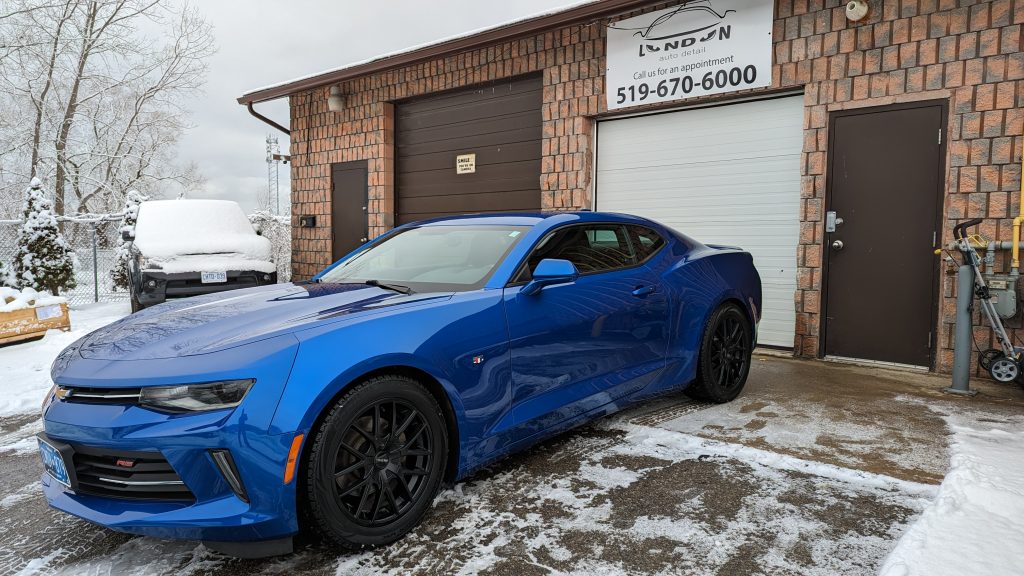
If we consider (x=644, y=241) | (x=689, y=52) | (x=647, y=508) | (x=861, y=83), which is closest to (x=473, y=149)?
(x=689, y=52)

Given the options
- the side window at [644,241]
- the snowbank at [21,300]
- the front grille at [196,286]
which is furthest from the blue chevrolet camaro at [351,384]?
the front grille at [196,286]

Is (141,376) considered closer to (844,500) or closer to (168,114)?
(844,500)

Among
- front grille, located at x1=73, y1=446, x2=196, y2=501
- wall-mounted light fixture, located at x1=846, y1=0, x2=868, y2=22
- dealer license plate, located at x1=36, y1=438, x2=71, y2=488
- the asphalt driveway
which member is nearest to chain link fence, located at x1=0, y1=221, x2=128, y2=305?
the asphalt driveway

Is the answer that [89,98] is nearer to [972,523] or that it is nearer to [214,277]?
[214,277]

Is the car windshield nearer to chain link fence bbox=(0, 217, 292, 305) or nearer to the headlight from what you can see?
the headlight

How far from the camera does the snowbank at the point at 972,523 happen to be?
2.03 meters

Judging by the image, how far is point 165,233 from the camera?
7867 millimetres

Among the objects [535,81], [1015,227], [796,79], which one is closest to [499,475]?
[1015,227]

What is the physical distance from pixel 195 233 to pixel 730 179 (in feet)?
21.1

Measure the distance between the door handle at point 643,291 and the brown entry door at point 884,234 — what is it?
3.12 meters

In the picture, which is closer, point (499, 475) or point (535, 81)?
point (499, 475)

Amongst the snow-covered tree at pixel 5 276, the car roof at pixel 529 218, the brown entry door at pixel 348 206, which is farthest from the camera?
the brown entry door at pixel 348 206

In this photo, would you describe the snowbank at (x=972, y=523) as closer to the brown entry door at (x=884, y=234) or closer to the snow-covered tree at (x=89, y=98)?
the brown entry door at (x=884, y=234)

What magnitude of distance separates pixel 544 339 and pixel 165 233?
670 centimetres
